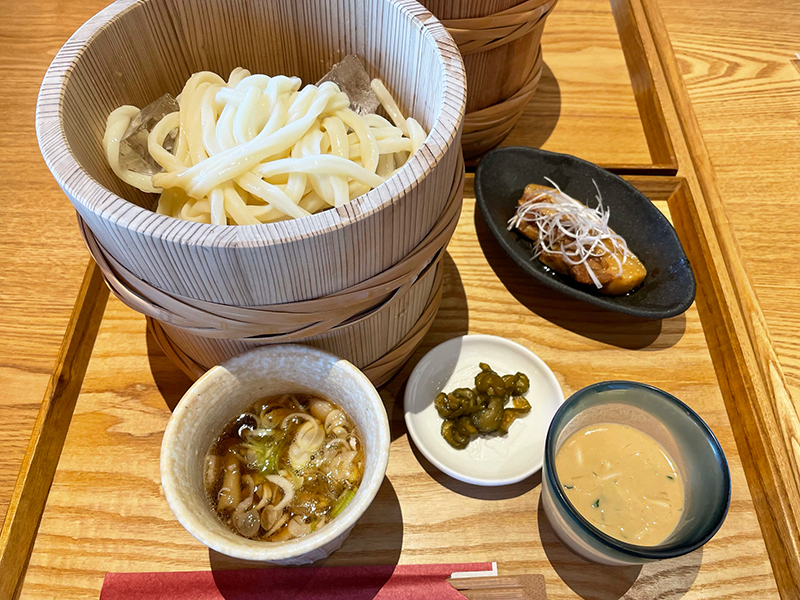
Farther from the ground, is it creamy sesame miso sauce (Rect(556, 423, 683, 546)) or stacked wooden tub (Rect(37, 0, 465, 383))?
stacked wooden tub (Rect(37, 0, 465, 383))

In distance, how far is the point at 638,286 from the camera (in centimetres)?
147

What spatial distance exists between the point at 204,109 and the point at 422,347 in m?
0.72

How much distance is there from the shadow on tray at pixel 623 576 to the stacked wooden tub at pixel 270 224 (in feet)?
1.73

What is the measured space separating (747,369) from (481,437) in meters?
0.66

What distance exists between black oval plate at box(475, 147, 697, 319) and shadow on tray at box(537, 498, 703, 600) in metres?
0.56

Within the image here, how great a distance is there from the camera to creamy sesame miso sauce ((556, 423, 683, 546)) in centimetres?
101

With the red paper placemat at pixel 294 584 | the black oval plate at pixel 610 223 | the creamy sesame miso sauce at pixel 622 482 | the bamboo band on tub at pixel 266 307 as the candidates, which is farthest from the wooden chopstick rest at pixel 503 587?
the black oval plate at pixel 610 223

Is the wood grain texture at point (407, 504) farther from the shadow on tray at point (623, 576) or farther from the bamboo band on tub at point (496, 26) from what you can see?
the bamboo band on tub at point (496, 26)

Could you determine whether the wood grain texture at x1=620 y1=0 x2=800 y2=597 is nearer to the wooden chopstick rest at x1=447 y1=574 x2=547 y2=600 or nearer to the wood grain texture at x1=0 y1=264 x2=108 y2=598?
the wooden chopstick rest at x1=447 y1=574 x2=547 y2=600

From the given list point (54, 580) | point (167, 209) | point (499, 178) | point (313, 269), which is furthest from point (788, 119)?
point (54, 580)

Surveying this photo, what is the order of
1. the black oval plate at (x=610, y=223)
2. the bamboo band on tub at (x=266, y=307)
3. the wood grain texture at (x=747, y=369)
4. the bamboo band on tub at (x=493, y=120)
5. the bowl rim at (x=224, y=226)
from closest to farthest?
1. the bowl rim at (x=224, y=226)
2. the bamboo band on tub at (x=266, y=307)
3. the wood grain texture at (x=747, y=369)
4. the black oval plate at (x=610, y=223)
5. the bamboo band on tub at (x=493, y=120)

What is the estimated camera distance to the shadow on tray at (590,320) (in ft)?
4.59

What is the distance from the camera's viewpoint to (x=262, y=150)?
3.22 feet

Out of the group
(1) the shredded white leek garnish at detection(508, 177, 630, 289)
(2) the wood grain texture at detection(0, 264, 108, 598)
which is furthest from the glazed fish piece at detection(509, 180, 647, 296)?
(2) the wood grain texture at detection(0, 264, 108, 598)
